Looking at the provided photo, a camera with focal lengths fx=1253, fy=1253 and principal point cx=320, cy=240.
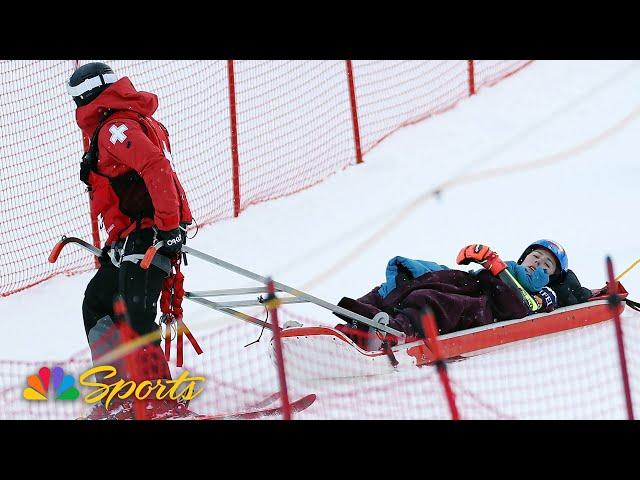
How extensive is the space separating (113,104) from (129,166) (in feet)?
1.26

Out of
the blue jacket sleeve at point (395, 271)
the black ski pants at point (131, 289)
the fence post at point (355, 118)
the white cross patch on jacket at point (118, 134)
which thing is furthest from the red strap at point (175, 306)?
the fence post at point (355, 118)

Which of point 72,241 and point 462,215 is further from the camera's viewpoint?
point 462,215

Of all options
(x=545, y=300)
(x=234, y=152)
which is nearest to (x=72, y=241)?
(x=545, y=300)

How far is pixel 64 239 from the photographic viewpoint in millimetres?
7547

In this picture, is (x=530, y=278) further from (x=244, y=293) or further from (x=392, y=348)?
(x=244, y=293)

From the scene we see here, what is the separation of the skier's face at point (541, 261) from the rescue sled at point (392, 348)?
35 cm

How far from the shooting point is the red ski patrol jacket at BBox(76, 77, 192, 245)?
6883mm

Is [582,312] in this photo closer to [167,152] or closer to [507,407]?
[507,407]

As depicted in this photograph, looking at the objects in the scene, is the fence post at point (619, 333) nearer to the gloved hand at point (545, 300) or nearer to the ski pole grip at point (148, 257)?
the gloved hand at point (545, 300)

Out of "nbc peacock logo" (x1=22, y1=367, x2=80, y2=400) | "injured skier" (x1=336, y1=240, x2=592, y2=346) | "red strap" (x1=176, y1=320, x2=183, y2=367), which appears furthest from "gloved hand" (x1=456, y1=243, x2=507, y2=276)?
"nbc peacock logo" (x1=22, y1=367, x2=80, y2=400)

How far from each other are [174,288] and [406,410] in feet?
5.14

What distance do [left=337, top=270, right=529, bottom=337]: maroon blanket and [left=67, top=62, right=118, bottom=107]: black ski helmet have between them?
2.02 metres

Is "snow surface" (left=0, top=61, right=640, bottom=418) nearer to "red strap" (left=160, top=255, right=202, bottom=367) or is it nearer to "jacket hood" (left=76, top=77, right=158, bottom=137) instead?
"red strap" (left=160, top=255, right=202, bottom=367)

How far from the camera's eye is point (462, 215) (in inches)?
447
